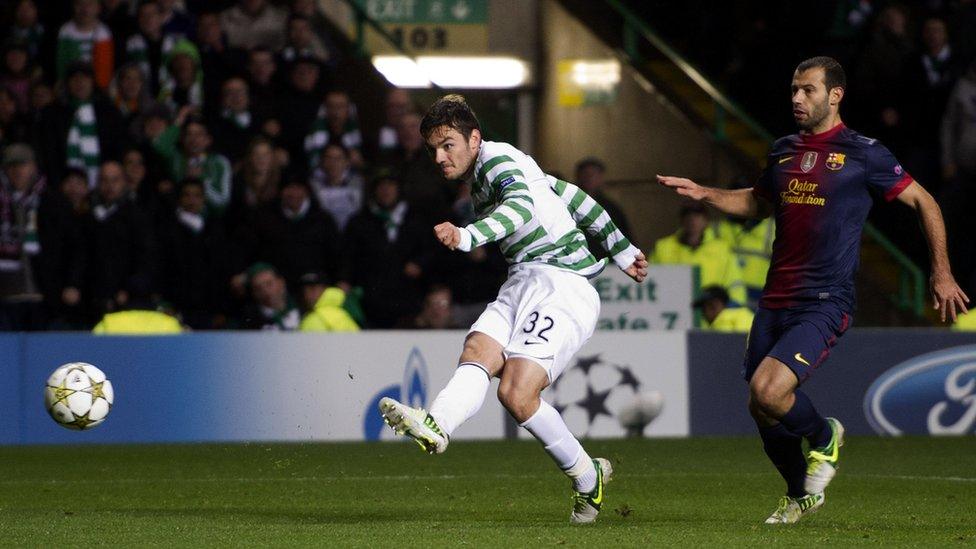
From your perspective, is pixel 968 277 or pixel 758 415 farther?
pixel 968 277

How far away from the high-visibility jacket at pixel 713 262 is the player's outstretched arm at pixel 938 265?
7324 millimetres

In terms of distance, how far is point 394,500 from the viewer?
9344 mm

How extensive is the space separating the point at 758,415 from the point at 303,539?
6.91 feet

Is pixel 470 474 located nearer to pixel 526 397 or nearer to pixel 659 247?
pixel 526 397

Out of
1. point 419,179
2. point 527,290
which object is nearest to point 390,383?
point 419,179

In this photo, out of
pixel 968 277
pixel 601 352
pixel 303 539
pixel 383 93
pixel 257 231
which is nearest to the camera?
pixel 303 539

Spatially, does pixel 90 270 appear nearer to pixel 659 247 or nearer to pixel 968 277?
pixel 659 247

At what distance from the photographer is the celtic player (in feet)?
24.8

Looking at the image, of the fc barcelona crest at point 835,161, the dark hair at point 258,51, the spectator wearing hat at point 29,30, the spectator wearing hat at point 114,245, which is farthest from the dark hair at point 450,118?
the spectator wearing hat at point 29,30

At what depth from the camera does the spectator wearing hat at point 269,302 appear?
47.7 ft

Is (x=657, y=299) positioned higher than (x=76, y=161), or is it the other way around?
(x=76, y=161)

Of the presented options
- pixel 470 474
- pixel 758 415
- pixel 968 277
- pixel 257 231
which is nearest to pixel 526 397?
pixel 758 415

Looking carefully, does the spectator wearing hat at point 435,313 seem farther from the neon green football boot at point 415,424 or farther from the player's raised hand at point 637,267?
the neon green football boot at point 415,424

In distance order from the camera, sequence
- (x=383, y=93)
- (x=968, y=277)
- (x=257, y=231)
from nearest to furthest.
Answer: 1. (x=257, y=231)
2. (x=968, y=277)
3. (x=383, y=93)
